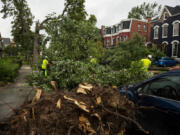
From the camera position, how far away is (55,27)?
25.5 ft

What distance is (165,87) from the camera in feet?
8.22

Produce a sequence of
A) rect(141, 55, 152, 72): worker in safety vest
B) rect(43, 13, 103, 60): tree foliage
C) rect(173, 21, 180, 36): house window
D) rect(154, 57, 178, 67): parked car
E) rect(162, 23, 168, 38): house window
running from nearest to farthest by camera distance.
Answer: rect(141, 55, 152, 72): worker in safety vest → rect(43, 13, 103, 60): tree foliage → rect(154, 57, 178, 67): parked car → rect(173, 21, 180, 36): house window → rect(162, 23, 168, 38): house window

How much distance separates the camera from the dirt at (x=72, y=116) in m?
1.48

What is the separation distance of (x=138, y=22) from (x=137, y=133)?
34.1 metres

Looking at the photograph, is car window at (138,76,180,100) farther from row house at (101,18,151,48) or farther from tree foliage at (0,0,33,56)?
row house at (101,18,151,48)

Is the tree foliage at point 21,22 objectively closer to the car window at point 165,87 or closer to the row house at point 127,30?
the row house at point 127,30

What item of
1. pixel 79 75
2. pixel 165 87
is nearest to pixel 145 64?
pixel 79 75

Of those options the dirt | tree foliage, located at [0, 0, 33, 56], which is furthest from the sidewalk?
tree foliage, located at [0, 0, 33, 56]

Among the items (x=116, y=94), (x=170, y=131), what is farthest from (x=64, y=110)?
(x=170, y=131)

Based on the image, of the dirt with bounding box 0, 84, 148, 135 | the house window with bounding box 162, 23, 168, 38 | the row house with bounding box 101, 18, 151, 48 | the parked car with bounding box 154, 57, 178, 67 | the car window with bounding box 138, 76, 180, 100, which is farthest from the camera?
the row house with bounding box 101, 18, 151, 48

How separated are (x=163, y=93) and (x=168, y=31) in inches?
1057

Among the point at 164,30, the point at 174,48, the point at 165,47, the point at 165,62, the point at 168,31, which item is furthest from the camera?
the point at 164,30

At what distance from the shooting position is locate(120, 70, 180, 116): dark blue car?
2.15 m

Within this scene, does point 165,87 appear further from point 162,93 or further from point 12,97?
point 12,97
